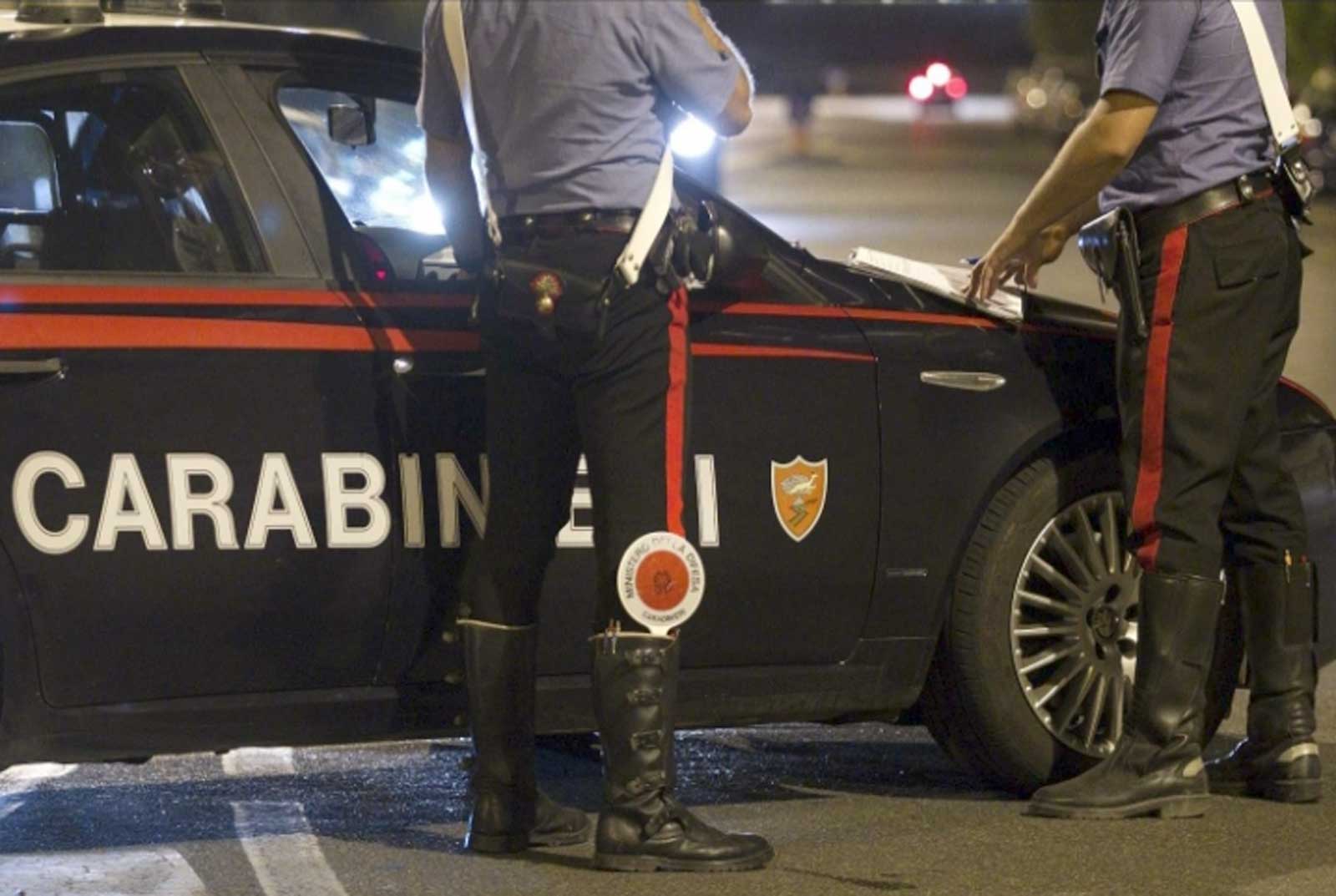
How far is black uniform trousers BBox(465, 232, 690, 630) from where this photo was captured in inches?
171

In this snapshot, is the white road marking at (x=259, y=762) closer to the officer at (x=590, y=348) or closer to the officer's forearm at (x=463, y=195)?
the officer at (x=590, y=348)

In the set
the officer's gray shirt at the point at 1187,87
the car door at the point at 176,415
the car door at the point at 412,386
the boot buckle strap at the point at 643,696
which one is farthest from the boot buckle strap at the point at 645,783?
the officer's gray shirt at the point at 1187,87

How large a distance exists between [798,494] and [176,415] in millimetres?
1142

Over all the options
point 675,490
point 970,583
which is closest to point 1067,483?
point 970,583

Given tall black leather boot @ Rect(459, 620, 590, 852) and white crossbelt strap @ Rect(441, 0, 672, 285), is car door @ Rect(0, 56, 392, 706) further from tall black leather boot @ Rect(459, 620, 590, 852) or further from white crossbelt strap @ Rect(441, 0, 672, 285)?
white crossbelt strap @ Rect(441, 0, 672, 285)

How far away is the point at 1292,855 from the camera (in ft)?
15.1

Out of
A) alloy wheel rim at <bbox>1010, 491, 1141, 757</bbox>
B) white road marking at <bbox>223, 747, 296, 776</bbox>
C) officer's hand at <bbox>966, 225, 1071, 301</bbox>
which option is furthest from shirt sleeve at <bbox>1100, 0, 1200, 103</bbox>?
white road marking at <bbox>223, 747, 296, 776</bbox>

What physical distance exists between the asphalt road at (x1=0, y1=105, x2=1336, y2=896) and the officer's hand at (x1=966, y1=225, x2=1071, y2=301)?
3.35 ft

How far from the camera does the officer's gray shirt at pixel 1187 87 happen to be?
4.69 m

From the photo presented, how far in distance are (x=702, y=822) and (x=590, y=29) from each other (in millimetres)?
1405

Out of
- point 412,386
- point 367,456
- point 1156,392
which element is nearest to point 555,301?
point 412,386

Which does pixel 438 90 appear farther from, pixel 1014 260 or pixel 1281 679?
pixel 1281 679

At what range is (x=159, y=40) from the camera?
4477 mm

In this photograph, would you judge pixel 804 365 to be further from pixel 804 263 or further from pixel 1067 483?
pixel 1067 483
